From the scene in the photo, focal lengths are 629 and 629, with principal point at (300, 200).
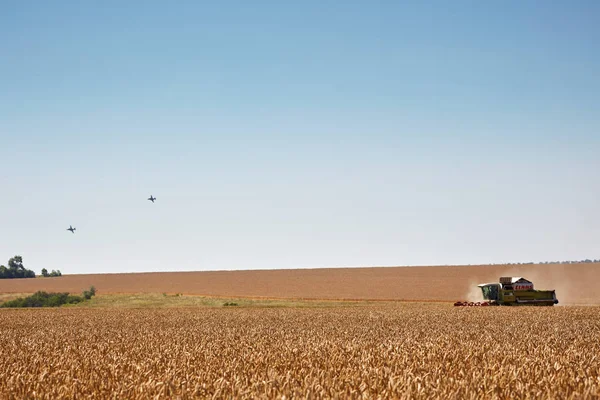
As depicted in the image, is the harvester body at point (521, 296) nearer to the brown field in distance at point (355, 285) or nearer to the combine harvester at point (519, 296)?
the combine harvester at point (519, 296)

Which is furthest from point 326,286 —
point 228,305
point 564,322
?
point 564,322

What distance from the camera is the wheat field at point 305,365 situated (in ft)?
28.3

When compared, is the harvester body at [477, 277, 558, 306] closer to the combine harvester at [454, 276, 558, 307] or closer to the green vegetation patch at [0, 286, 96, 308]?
the combine harvester at [454, 276, 558, 307]

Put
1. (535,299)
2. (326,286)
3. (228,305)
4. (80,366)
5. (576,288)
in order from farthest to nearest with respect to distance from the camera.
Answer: (326,286) < (576,288) < (228,305) < (535,299) < (80,366)

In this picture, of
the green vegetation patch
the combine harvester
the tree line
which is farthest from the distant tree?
the combine harvester

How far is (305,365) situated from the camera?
12.2 meters

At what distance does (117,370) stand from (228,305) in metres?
42.9

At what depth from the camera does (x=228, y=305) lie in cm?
5388

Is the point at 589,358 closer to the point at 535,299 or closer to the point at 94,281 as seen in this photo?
the point at 535,299

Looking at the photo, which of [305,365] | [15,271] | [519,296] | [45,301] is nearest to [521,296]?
[519,296]

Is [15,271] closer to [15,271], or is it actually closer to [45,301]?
[15,271]

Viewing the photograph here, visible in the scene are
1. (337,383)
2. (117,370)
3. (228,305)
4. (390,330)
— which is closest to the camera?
(337,383)

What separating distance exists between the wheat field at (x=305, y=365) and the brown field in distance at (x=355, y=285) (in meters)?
38.7

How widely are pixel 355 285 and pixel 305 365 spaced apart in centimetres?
8584
